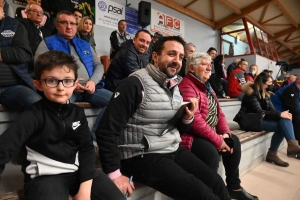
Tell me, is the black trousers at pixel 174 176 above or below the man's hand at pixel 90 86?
below

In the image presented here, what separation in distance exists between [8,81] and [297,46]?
608 inches

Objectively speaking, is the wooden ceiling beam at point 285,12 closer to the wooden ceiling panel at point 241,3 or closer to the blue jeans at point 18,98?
the wooden ceiling panel at point 241,3

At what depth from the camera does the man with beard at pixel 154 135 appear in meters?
1.07

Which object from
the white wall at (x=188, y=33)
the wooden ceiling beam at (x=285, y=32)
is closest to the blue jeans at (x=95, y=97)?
the white wall at (x=188, y=33)

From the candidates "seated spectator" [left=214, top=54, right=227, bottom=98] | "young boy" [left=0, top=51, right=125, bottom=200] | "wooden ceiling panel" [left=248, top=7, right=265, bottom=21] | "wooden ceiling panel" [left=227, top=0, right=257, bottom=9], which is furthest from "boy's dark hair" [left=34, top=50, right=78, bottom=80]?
"wooden ceiling panel" [left=248, top=7, right=265, bottom=21]

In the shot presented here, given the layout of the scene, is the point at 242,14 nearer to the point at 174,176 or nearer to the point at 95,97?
the point at 95,97

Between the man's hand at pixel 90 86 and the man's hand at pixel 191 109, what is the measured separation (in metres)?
0.80

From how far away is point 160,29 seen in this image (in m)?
6.00

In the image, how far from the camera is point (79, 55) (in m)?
1.79

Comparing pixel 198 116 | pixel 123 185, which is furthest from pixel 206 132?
pixel 123 185

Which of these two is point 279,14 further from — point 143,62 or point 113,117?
point 113,117

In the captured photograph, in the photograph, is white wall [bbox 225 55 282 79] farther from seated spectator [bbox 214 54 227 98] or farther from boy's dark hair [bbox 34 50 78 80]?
boy's dark hair [bbox 34 50 78 80]

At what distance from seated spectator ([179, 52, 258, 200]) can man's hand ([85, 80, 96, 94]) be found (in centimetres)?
70

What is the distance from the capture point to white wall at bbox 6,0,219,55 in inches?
188
